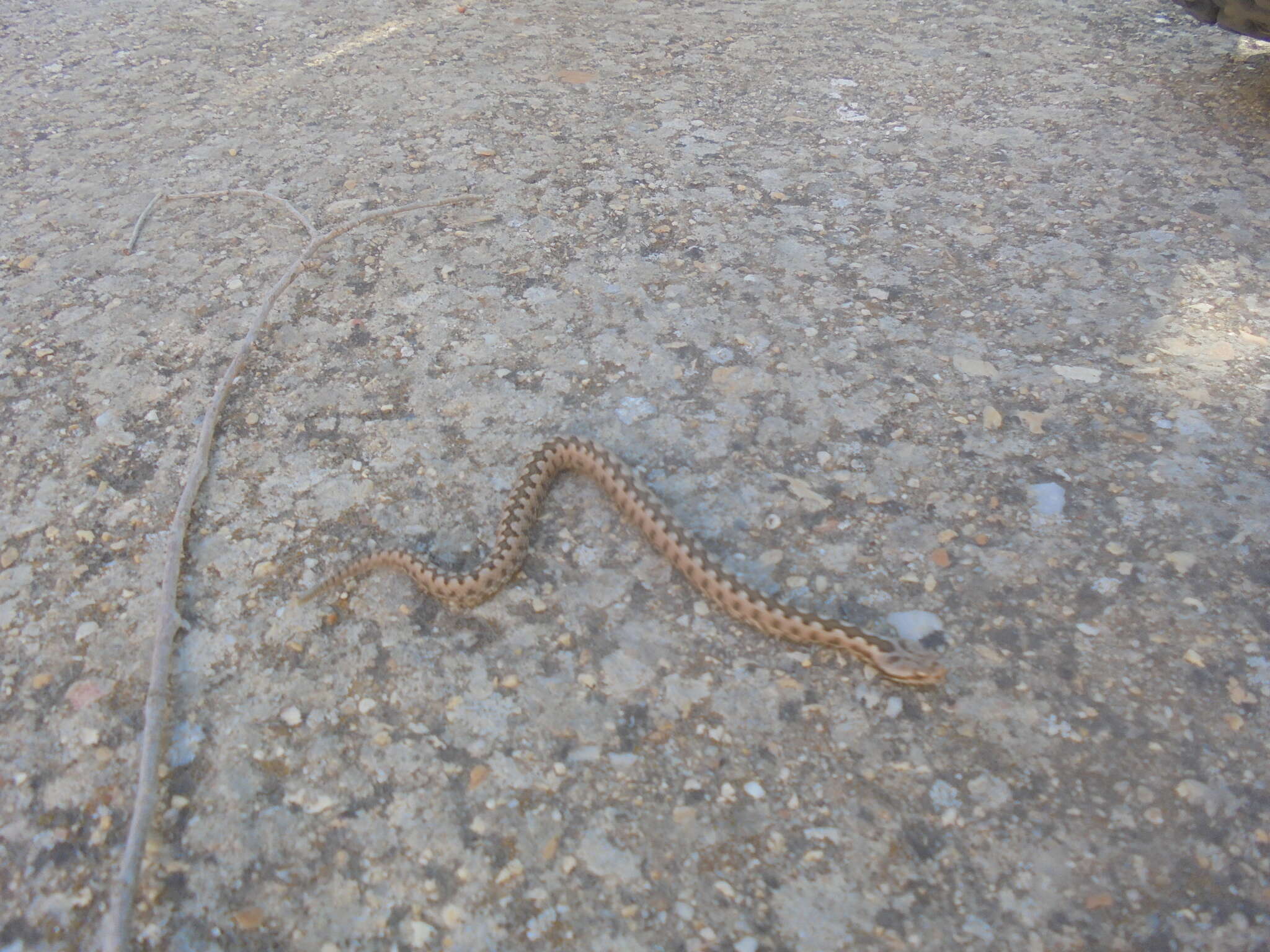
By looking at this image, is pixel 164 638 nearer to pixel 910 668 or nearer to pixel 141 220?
pixel 910 668

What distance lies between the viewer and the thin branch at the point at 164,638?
7.67 feet

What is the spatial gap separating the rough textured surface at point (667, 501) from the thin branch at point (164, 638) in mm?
64

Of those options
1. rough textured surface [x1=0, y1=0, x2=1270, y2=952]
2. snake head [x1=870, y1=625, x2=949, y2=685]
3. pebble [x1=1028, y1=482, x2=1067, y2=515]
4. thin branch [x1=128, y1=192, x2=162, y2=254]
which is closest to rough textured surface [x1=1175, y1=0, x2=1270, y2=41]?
rough textured surface [x1=0, y1=0, x2=1270, y2=952]

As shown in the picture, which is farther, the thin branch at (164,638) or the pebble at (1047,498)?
the pebble at (1047,498)

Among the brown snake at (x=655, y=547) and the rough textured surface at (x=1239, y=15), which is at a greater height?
the rough textured surface at (x=1239, y=15)

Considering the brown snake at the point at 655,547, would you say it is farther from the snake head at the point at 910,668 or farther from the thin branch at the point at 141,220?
the thin branch at the point at 141,220

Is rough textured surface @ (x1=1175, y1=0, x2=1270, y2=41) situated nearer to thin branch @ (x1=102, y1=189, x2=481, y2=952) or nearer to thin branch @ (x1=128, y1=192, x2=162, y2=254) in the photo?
thin branch @ (x1=102, y1=189, x2=481, y2=952)

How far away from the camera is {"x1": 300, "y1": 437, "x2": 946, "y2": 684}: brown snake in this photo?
9.32ft

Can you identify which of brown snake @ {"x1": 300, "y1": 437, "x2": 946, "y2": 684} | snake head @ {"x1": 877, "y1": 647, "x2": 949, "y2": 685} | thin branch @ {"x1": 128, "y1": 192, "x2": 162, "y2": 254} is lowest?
snake head @ {"x1": 877, "y1": 647, "x2": 949, "y2": 685}

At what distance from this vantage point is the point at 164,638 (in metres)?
2.93

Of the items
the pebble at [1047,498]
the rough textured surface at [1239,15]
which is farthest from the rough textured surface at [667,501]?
the rough textured surface at [1239,15]

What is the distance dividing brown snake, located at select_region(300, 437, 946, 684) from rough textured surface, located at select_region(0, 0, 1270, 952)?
0.09m

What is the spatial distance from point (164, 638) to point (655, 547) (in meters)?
1.69

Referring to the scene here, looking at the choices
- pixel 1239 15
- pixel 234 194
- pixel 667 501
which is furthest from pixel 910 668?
pixel 1239 15
